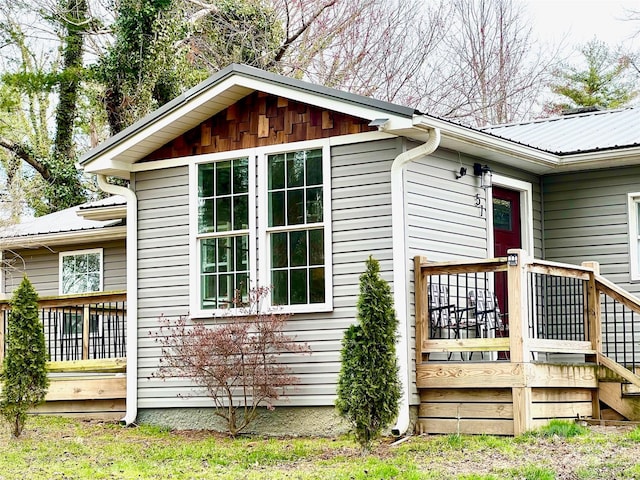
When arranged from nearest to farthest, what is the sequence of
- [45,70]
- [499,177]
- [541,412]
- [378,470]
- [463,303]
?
[378,470] < [541,412] < [463,303] < [499,177] < [45,70]

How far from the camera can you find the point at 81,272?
53.5 ft

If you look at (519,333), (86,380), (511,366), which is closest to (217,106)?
(86,380)

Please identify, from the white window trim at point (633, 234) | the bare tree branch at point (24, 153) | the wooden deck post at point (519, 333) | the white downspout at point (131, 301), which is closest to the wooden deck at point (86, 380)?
the white downspout at point (131, 301)

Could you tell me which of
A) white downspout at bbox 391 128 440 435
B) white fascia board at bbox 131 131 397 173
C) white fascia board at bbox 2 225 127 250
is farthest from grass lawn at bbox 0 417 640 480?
white fascia board at bbox 2 225 127 250

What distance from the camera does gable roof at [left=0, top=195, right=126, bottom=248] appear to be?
49.7ft

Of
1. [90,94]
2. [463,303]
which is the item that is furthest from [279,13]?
[463,303]

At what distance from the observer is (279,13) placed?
25469 mm

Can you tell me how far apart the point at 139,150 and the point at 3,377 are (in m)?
3.04

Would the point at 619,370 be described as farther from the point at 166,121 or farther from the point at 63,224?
the point at 63,224

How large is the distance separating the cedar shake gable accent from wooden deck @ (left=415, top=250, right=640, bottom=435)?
5.77ft

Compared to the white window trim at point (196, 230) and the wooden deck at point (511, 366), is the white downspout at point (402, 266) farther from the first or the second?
the white window trim at point (196, 230)

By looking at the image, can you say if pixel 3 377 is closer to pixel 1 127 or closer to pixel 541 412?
pixel 541 412

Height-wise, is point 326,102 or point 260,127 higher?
point 326,102

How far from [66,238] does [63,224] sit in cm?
92
